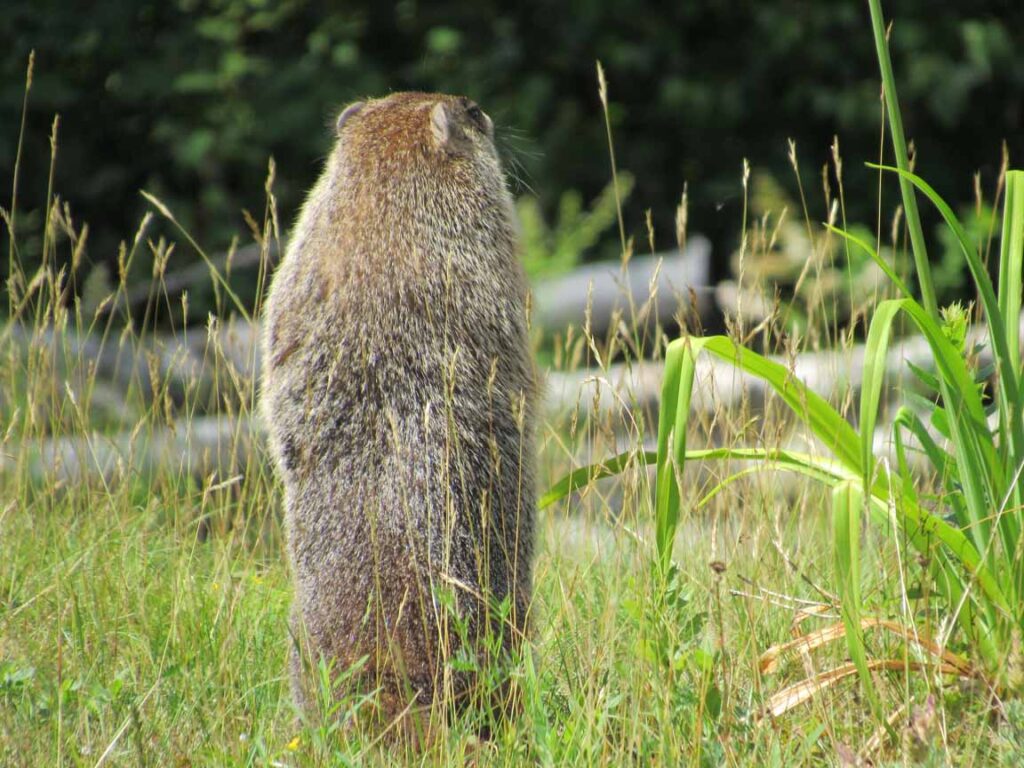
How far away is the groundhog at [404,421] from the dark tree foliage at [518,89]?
4874 millimetres

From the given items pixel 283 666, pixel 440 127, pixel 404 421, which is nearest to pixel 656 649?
pixel 404 421

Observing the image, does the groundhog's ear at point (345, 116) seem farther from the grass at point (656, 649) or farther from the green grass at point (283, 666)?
the green grass at point (283, 666)

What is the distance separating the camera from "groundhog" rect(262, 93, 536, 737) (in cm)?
254

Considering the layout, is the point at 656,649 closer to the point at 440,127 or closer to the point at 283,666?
the point at 283,666

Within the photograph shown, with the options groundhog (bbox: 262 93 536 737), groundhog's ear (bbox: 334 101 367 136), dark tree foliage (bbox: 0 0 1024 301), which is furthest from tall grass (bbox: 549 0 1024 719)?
dark tree foliage (bbox: 0 0 1024 301)

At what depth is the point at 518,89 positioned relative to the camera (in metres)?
8.62

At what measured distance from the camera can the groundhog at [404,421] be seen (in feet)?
8.32

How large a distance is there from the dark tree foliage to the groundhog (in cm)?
487

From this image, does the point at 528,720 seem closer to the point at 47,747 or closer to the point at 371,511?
the point at 371,511

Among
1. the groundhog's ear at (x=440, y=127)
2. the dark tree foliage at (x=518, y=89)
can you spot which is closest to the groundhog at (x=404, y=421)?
the groundhog's ear at (x=440, y=127)

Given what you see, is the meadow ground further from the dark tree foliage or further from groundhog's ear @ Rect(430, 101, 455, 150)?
the dark tree foliage

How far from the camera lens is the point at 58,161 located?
882 centimetres

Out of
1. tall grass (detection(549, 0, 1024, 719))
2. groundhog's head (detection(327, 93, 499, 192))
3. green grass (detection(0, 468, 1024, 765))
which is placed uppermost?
groundhog's head (detection(327, 93, 499, 192))

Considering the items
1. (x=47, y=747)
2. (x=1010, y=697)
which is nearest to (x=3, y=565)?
(x=47, y=747)
